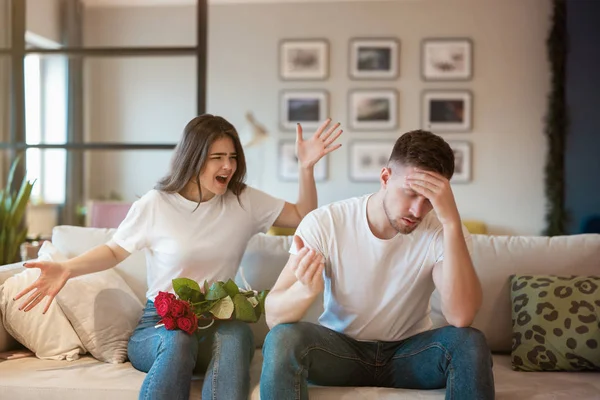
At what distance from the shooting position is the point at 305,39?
6.19m

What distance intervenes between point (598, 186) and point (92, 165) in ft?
12.9

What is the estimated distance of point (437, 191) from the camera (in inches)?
72.1

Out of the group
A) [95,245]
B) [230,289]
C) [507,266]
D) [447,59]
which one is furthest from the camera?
[447,59]

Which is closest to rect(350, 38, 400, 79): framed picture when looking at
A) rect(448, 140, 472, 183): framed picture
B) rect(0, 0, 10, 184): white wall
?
rect(448, 140, 472, 183): framed picture

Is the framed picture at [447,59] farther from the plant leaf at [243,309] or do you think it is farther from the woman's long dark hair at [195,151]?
the plant leaf at [243,309]

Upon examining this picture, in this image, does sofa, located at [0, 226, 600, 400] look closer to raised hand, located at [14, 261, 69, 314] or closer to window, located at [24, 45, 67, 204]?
raised hand, located at [14, 261, 69, 314]

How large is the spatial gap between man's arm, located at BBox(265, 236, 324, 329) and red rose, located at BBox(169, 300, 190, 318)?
264 millimetres

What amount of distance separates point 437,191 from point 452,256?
179 mm

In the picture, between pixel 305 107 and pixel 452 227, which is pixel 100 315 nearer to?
pixel 452 227

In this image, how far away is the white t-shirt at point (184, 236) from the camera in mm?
2264

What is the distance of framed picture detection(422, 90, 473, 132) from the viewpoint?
19.9 feet

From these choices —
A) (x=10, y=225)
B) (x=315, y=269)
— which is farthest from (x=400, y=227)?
(x=10, y=225)

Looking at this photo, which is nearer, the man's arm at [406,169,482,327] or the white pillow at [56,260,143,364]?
the man's arm at [406,169,482,327]

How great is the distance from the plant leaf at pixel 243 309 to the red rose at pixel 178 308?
154 mm
